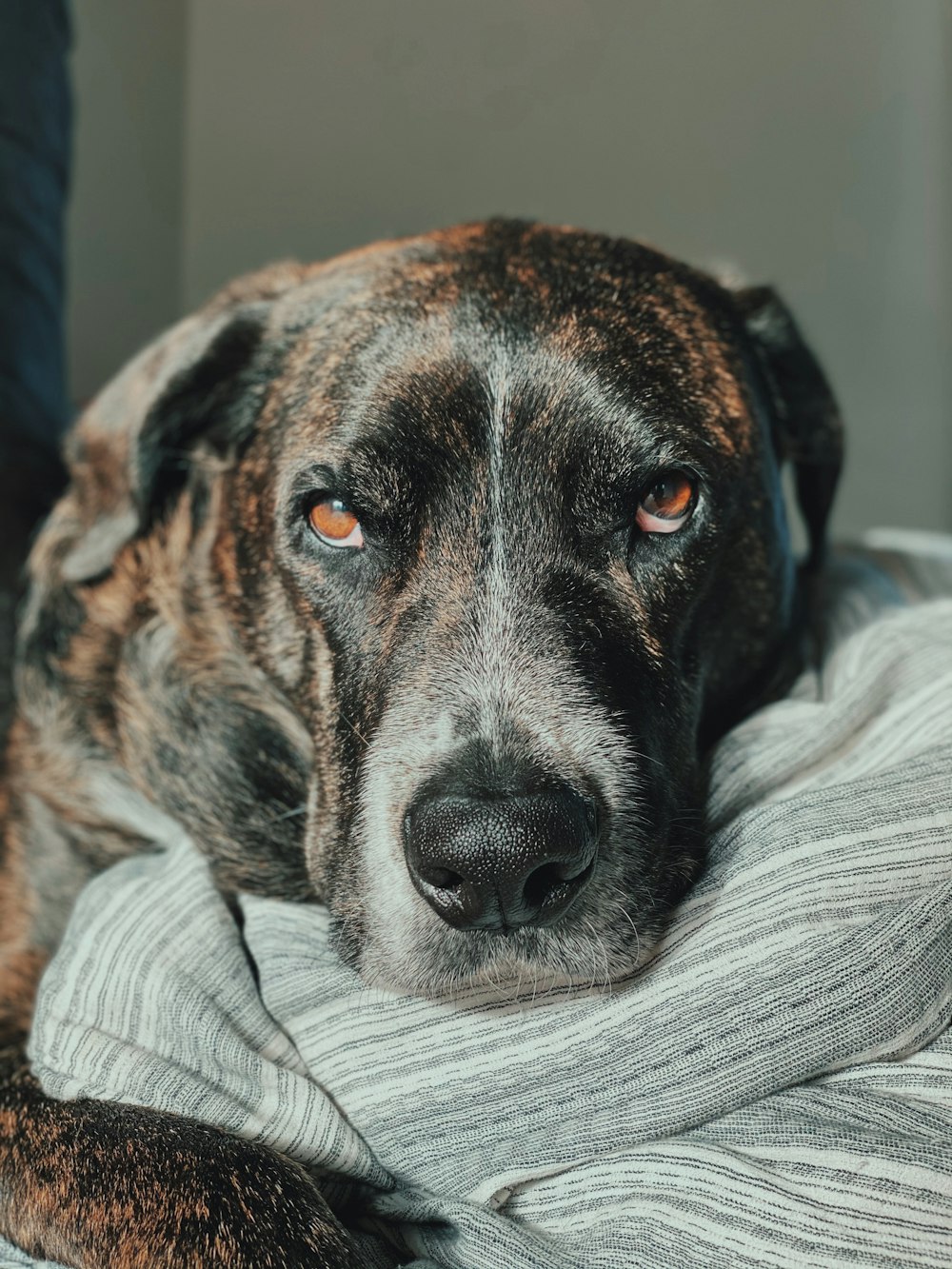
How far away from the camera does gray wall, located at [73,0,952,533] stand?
171 inches

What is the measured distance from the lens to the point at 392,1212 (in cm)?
137

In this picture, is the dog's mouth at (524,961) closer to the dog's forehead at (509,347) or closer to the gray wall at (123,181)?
the dog's forehead at (509,347)

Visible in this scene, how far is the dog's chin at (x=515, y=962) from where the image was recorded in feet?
4.19

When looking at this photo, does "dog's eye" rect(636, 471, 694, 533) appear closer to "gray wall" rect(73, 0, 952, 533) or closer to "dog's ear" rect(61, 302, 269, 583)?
"dog's ear" rect(61, 302, 269, 583)

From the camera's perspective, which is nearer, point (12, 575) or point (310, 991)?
point (310, 991)

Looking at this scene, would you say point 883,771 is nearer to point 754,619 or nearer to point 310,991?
point 754,619

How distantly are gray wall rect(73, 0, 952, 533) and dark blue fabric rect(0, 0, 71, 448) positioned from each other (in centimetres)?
115

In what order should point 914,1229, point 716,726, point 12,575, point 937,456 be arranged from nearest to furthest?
point 914,1229 < point 716,726 < point 12,575 < point 937,456

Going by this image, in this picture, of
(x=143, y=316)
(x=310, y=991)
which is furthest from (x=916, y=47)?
(x=310, y=991)

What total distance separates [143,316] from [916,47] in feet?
10.9

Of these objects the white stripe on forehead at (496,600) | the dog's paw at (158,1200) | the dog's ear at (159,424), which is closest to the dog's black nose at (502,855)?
the white stripe on forehead at (496,600)

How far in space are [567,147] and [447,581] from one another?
144 inches

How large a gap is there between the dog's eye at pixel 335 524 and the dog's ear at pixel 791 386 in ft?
2.79

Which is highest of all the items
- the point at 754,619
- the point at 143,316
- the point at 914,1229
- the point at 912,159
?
the point at 912,159
